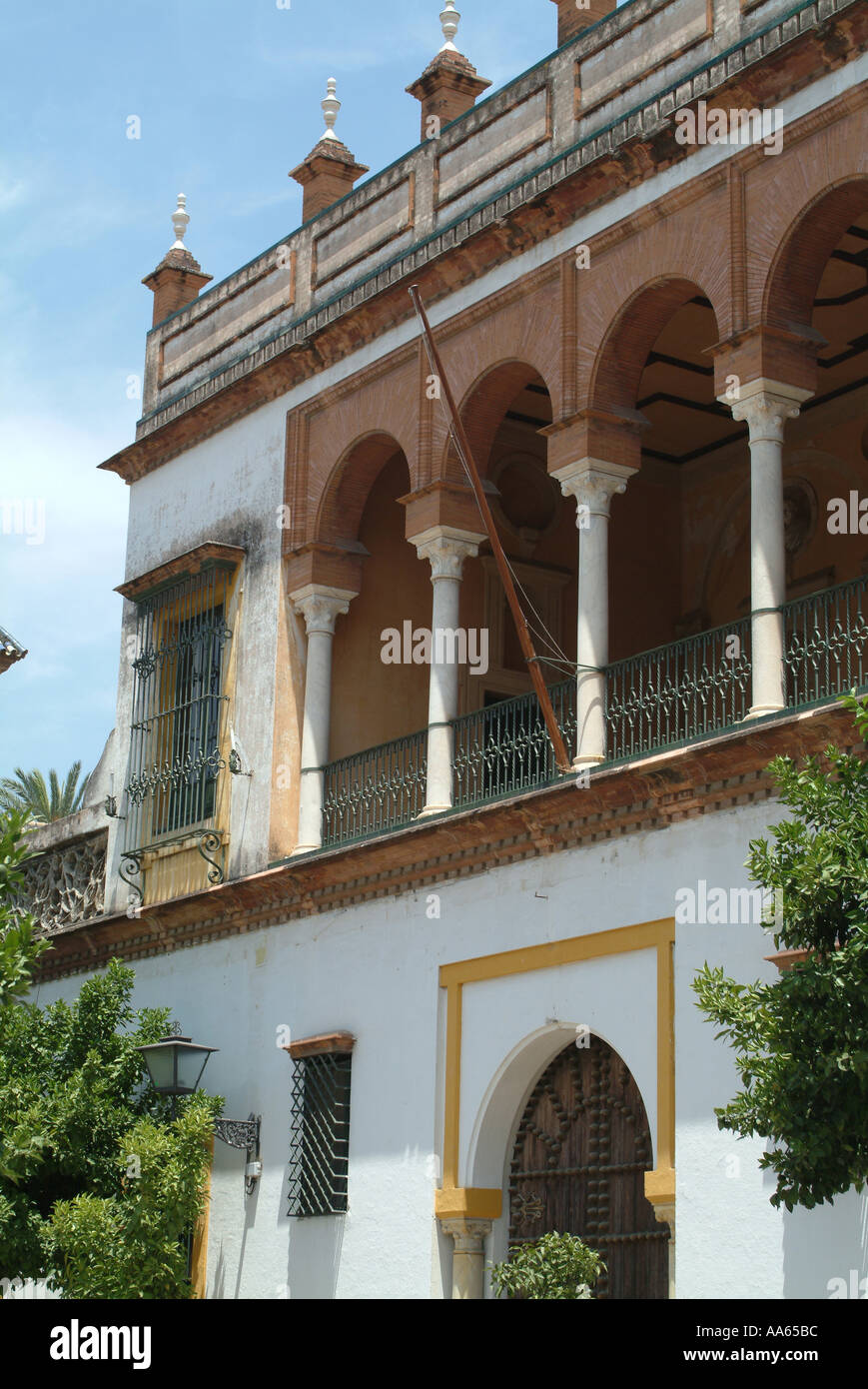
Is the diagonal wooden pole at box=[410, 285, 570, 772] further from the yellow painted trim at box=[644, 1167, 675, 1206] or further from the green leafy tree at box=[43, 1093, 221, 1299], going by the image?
the green leafy tree at box=[43, 1093, 221, 1299]

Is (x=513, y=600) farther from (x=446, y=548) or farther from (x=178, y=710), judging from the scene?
(x=178, y=710)

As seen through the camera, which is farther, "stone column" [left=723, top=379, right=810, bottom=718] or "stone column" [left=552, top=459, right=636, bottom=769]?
"stone column" [left=552, top=459, right=636, bottom=769]

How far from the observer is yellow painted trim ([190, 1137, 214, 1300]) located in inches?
548

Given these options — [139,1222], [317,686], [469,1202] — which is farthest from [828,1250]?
[317,686]

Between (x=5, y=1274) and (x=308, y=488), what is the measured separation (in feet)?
19.4

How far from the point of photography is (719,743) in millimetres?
10430

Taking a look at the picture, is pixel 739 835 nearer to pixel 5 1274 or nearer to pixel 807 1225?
pixel 807 1225

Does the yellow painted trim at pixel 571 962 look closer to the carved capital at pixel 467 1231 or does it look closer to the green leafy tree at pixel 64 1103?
the carved capital at pixel 467 1231

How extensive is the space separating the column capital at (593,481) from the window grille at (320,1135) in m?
3.88

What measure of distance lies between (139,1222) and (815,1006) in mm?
6155

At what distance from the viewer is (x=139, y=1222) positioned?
1273cm

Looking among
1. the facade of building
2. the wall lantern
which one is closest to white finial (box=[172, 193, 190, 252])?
the facade of building
